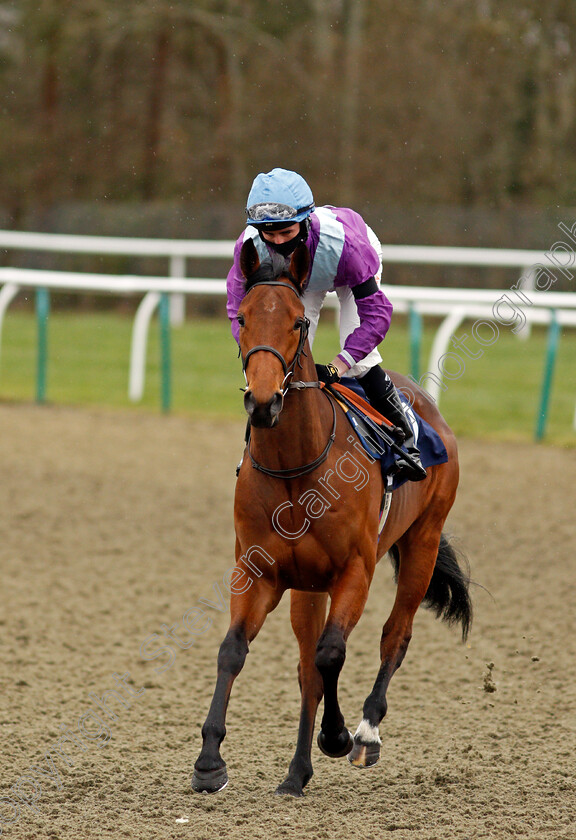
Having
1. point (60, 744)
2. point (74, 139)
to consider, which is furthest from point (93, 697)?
point (74, 139)

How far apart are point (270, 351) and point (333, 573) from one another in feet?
2.75

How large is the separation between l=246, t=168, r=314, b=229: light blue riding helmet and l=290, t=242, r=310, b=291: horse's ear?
0.10m

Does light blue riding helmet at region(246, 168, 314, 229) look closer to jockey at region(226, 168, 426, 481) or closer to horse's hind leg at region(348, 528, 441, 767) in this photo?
jockey at region(226, 168, 426, 481)

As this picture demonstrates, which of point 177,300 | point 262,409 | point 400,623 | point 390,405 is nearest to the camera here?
point 262,409

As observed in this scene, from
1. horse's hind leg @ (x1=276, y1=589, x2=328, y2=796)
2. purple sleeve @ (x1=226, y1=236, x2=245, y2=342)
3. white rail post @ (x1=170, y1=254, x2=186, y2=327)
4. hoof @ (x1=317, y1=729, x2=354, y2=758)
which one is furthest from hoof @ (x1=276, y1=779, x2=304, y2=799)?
white rail post @ (x1=170, y1=254, x2=186, y2=327)

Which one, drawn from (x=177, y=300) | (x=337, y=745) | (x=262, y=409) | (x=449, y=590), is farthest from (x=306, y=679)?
(x=177, y=300)

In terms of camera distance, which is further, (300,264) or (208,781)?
(300,264)

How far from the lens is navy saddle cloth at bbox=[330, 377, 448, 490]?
3.72 metres

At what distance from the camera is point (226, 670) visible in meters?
3.25

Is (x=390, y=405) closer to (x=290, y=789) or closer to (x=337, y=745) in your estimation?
(x=337, y=745)

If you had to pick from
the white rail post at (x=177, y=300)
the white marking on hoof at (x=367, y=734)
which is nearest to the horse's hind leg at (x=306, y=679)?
the white marking on hoof at (x=367, y=734)

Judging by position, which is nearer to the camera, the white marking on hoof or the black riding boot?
the white marking on hoof

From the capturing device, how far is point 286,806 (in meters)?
3.37

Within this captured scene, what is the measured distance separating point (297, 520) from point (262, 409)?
1.82ft
